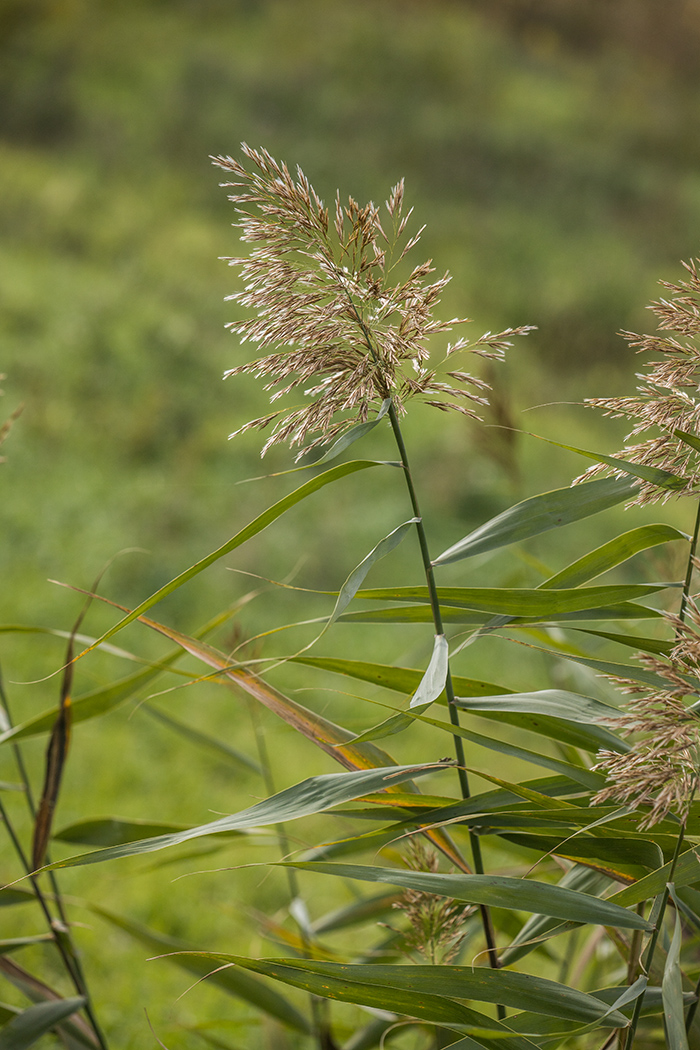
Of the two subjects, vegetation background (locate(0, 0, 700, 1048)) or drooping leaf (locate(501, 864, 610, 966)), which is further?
vegetation background (locate(0, 0, 700, 1048))

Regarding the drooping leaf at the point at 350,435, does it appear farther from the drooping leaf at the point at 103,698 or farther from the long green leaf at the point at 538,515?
the drooping leaf at the point at 103,698

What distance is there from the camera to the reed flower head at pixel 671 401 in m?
0.36

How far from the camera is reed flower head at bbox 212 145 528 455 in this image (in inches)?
13.5

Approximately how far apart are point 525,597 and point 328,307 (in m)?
0.18

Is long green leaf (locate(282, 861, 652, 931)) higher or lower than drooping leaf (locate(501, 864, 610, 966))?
higher

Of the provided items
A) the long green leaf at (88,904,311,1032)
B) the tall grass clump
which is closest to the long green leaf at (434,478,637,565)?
the tall grass clump

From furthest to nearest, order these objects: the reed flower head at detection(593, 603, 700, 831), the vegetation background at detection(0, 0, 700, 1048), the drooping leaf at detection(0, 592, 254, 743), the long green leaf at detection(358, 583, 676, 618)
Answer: the vegetation background at detection(0, 0, 700, 1048), the drooping leaf at detection(0, 592, 254, 743), the long green leaf at detection(358, 583, 676, 618), the reed flower head at detection(593, 603, 700, 831)

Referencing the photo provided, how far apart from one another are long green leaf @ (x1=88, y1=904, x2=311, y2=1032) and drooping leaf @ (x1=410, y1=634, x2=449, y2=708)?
41cm

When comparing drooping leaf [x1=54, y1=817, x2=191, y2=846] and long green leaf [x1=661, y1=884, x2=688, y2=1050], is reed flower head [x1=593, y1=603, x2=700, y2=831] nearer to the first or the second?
long green leaf [x1=661, y1=884, x2=688, y2=1050]

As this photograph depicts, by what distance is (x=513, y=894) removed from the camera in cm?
33

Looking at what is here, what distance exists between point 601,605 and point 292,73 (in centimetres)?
523

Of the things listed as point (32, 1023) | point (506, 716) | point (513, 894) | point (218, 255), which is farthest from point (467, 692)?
point (218, 255)

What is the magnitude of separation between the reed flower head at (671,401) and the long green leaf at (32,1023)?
489 millimetres

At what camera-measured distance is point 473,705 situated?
377 millimetres
